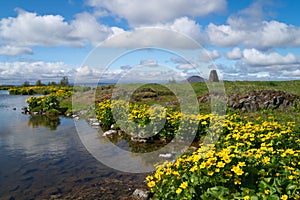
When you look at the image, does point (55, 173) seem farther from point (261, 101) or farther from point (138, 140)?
point (261, 101)

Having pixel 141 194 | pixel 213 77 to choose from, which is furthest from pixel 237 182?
pixel 213 77

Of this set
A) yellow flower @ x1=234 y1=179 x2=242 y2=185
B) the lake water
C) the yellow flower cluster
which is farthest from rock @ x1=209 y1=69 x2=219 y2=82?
yellow flower @ x1=234 y1=179 x2=242 y2=185

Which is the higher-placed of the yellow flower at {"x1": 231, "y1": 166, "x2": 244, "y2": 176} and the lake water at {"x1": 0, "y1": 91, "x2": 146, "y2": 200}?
the yellow flower at {"x1": 231, "y1": 166, "x2": 244, "y2": 176}

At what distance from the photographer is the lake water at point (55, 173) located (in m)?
4.93

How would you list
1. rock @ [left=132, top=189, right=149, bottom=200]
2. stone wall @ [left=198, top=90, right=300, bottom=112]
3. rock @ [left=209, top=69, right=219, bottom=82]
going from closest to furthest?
1. rock @ [left=132, top=189, right=149, bottom=200]
2. stone wall @ [left=198, top=90, right=300, bottom=112]
3. rock @ [left=209, top=69, right=219, bottom=82]

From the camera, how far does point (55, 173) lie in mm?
5863

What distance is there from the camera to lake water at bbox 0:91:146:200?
194 inches

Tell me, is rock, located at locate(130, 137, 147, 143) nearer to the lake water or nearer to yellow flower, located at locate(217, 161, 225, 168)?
the lake water

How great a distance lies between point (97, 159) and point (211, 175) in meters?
4.24

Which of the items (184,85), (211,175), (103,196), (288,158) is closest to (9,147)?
(103,196)

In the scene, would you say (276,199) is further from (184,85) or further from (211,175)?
(184,85)

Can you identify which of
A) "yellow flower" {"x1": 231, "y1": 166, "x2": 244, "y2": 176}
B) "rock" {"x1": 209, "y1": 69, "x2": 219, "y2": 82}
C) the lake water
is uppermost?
"rock" {"x1": 209, "y1": 69, "x2": 219, "y2": 82}

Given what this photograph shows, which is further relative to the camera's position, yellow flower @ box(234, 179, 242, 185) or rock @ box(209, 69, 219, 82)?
rock @ box(209, 69, 219, 82)

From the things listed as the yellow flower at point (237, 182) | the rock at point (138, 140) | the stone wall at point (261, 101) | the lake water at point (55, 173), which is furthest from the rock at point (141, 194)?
the stone wall at point (261, 101)
